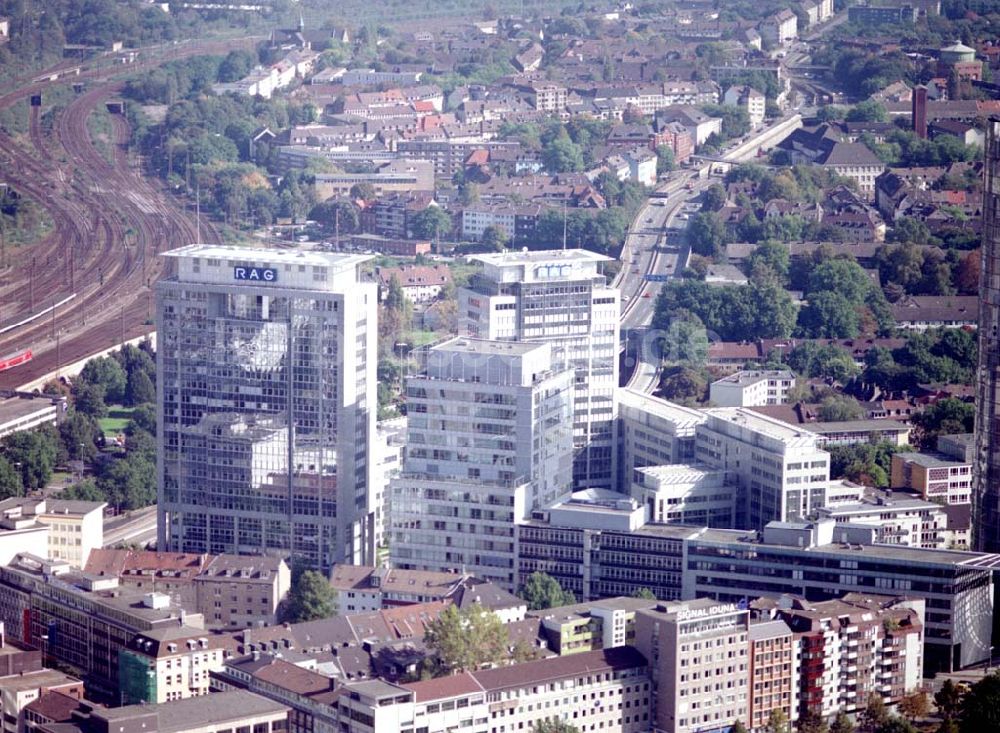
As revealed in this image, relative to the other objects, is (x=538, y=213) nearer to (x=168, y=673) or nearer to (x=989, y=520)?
(x=989, y=520)

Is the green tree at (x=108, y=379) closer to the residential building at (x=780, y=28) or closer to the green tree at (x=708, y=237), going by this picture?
the green tree at (x=708, y=237)

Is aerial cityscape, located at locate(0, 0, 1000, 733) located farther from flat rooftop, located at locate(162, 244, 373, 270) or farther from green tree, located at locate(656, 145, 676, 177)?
green tree, located at locate(656, 145, 676, 177)

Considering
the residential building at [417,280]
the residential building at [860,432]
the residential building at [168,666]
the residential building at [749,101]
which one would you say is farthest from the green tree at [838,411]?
the residential building at [749,101]

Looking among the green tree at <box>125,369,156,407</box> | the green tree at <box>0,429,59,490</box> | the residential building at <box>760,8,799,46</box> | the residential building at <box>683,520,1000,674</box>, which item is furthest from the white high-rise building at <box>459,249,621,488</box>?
the residential building at <box>760,8,799,46</box>

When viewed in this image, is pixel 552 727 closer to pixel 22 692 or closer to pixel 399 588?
pixel 399 588

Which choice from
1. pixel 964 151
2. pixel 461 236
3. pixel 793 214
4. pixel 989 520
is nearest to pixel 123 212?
pixel 461 236

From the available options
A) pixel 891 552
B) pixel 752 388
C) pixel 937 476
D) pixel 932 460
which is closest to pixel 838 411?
pixel 752 388

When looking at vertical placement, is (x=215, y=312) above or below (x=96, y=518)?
above
